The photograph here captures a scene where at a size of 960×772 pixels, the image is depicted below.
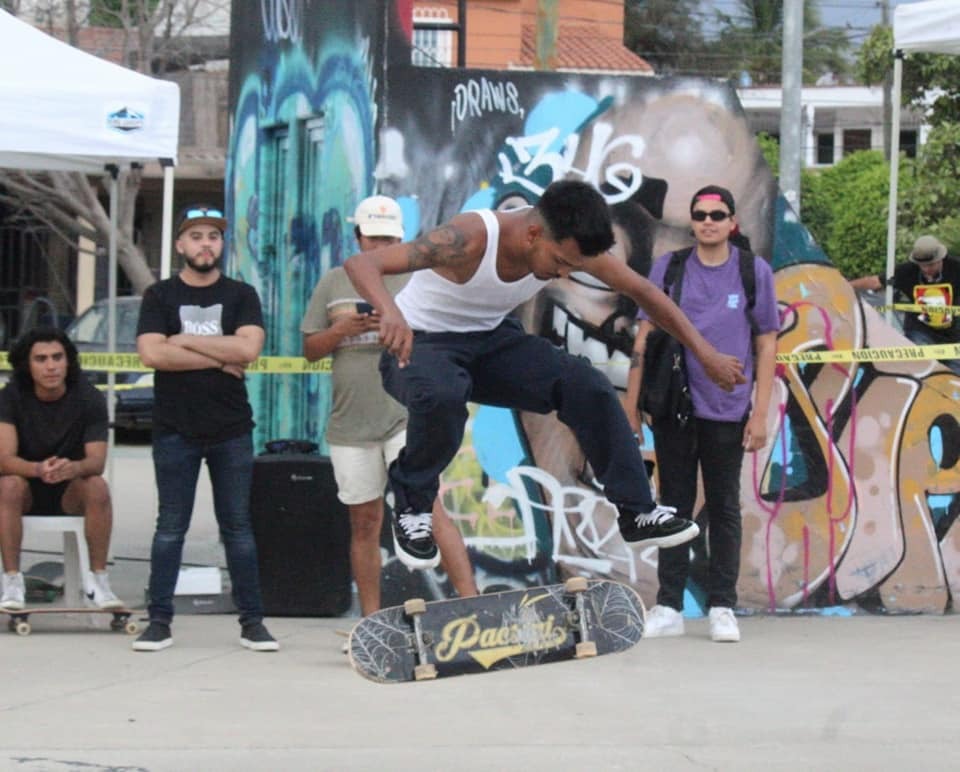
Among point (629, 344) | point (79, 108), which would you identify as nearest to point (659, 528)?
point (629, 344)

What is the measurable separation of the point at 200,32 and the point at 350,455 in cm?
2240

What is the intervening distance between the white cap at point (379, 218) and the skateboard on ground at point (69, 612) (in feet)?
7.08

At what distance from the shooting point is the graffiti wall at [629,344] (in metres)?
8.41

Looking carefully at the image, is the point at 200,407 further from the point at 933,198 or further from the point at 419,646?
the point at 933,198

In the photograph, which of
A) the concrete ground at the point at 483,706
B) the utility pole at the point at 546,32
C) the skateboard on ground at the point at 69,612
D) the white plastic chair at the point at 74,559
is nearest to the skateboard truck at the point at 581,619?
the concrete ground at the point at 483,706

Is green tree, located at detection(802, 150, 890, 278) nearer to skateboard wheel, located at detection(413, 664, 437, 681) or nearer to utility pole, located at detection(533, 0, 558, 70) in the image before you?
utility pole, located at detection(533, 0, 558, 70)

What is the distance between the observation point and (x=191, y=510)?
295 inches

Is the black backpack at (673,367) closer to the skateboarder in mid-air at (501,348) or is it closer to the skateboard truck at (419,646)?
the skateboarder in mid-air at (501,348)

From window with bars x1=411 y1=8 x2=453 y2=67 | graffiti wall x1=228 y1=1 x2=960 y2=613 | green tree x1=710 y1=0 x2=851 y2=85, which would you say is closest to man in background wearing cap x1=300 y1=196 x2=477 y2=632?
graffiti wall x1=228 y1=1 x2=960 y2=613

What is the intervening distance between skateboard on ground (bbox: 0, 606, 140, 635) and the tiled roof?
88.2 ft

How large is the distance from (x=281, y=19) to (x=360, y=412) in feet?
9.87

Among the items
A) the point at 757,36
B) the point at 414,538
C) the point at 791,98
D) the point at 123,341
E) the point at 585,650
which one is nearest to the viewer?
the point at 414,538

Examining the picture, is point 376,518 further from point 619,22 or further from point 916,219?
point 619,22

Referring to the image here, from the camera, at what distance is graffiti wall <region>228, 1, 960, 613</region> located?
8414 millimetres
